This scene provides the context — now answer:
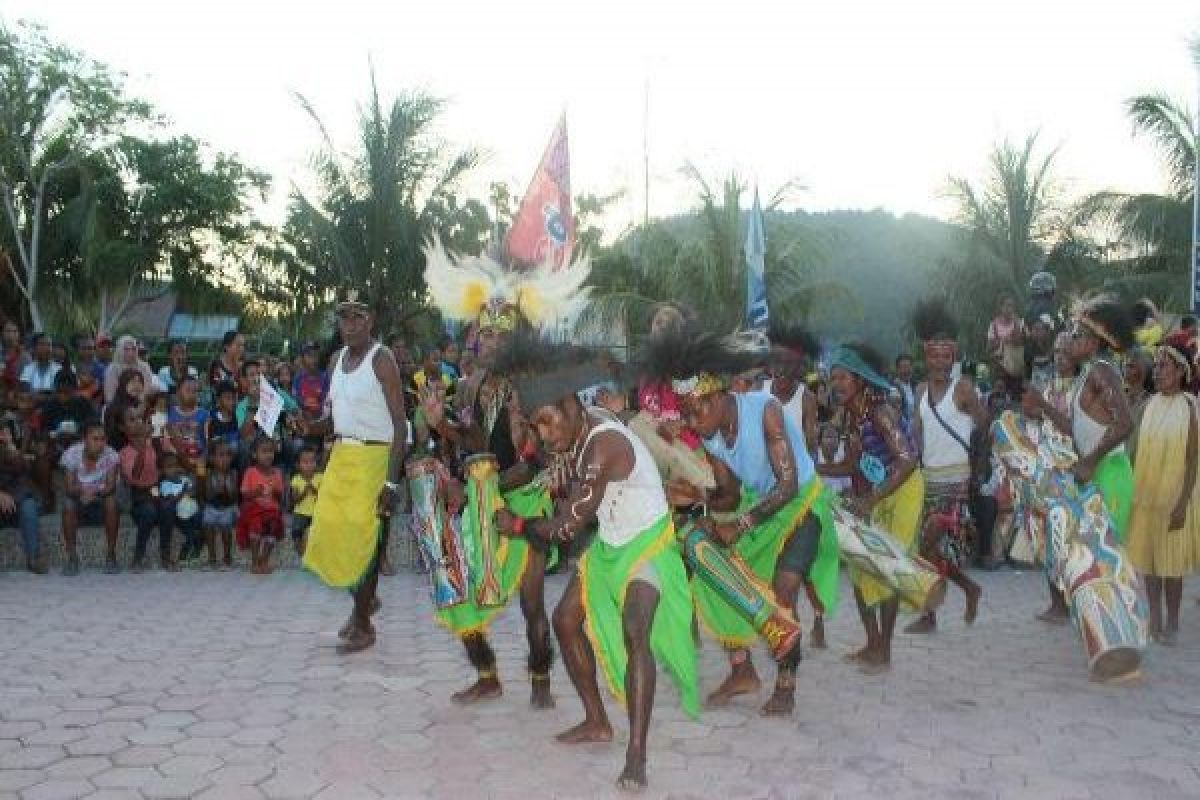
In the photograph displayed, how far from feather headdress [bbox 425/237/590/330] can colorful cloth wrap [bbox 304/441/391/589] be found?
87 centimetres

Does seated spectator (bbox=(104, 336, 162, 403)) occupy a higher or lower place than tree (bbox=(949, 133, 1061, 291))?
lower

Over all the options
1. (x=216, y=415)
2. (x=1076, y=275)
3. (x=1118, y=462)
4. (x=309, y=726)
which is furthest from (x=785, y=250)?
(x=309, y=726)

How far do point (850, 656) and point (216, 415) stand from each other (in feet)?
20.2

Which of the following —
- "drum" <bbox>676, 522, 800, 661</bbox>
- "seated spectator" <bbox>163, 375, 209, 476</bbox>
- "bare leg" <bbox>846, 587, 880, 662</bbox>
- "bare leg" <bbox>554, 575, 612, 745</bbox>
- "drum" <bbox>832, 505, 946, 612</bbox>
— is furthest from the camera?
"seated spectator" <bbox>163, 375, 209, 476</bbox>

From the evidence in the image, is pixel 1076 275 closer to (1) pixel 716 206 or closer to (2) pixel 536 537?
(1) pixel 716 206

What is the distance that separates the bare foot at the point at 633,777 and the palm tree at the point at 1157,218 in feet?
61.0

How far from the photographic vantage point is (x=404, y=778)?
13.1 feet

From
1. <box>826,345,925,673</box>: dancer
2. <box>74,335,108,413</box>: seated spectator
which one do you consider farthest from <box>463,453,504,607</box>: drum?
<box>74,335,108,413</box>: seated spectator

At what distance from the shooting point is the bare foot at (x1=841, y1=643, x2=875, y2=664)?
18.6 feet

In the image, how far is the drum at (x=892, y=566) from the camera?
5129 mm

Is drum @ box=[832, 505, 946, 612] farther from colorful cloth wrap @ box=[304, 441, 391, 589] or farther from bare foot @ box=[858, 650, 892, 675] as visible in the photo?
colorful cloth wrap @ box=[304, 441, 391, 589]

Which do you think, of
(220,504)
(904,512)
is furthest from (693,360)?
(220,504)

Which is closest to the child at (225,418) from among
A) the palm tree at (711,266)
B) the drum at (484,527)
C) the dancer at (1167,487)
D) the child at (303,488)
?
the child at (303,488)

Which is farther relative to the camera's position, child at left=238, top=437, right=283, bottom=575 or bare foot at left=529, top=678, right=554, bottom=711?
child at left=238, top=437, right=283, bottom=575
